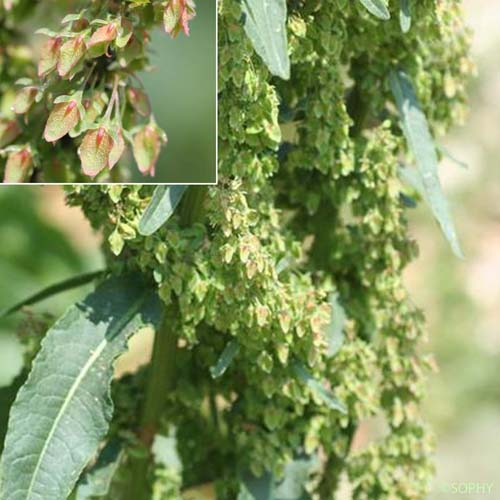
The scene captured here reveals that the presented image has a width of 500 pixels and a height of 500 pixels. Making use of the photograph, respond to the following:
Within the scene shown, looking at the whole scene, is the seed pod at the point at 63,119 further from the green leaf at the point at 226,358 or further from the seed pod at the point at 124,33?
the green leaf at the point at 226,358

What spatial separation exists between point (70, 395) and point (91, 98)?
13.0 inches

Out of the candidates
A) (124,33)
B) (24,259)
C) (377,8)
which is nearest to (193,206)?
(124,33)

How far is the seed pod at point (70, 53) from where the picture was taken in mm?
1192

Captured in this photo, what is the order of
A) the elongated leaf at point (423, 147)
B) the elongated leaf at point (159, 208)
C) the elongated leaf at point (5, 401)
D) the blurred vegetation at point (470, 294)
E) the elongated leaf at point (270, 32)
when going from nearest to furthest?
the elongated leaf at point (270, 32) → the elongated leaf at point (159, 208) → the elongated leaf at point (423, 147) → the elongated leaf at point (5, 401) → the blurred vegetation at point (470, 294)

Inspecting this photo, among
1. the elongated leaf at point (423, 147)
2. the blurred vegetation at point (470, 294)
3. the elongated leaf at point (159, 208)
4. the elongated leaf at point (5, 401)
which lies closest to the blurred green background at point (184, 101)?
the elongated leaf at point (159, 208)

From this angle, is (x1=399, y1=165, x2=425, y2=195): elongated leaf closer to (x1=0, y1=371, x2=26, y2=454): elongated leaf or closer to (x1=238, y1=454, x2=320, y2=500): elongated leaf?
(x1=238, y1=454, x2=320, y2=500): elongated leaf

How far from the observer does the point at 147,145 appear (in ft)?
4.46

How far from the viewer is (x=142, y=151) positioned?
1.35 metres

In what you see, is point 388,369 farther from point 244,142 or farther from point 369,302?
point 244,142

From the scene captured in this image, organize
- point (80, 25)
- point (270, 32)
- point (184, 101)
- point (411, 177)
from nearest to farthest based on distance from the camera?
point (270, 32) < point (80, 25) < point (411, 177) < point (184, 101)

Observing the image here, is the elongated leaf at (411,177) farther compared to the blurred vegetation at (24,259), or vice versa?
the blurred vegetation at (24,259)

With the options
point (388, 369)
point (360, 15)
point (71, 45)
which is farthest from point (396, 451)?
point (71, 45)

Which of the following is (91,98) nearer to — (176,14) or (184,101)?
(176,14)

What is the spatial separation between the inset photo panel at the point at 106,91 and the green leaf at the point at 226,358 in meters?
0.19
